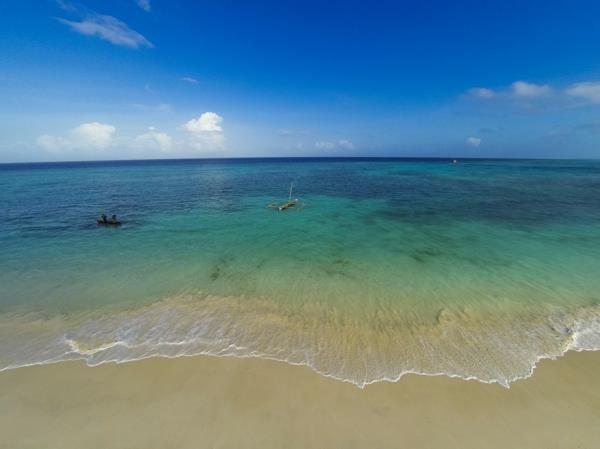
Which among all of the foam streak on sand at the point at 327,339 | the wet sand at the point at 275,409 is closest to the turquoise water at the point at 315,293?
the foam streak on sand at the point at 327,339

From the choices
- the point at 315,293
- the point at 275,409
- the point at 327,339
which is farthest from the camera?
the point at 315,293

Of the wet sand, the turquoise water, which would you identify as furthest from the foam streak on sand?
the wet sand

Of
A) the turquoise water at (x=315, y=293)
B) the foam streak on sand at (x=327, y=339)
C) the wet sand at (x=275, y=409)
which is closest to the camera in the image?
the wet sand at (x=275, y=409)

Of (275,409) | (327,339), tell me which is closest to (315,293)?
(327,339)

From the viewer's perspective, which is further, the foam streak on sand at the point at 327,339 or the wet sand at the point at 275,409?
the foam streak on sand at the point at 327,339

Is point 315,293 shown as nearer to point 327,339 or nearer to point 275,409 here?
point 327,339

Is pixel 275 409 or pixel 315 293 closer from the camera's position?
pixel 275 409

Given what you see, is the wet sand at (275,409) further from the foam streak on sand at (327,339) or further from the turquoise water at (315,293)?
the turquoise water at (315,293)

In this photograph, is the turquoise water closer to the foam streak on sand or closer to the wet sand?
the foam streak on sand

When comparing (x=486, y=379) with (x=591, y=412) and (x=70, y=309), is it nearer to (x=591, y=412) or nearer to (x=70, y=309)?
(x=591, y=412)

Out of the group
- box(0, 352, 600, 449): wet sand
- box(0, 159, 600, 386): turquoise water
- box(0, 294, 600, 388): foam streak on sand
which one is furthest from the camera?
box(0, 159, 600, 386): turquoise water
